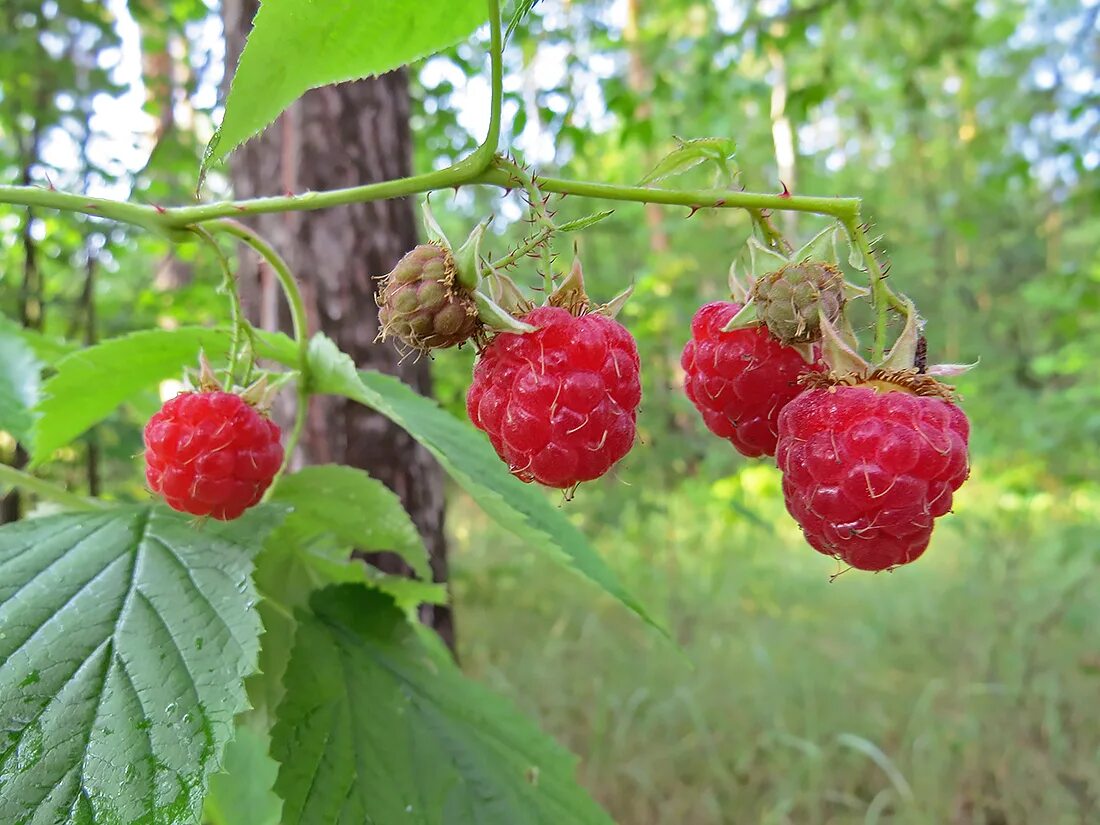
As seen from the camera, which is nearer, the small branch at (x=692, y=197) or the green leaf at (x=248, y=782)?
the small branch at (x=692, y=197)

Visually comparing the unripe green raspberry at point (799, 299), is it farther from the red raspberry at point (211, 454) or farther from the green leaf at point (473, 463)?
the red raspberry at point (211, 454)

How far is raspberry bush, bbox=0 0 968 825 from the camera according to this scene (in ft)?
2.76

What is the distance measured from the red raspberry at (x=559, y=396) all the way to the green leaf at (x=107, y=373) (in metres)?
0.62

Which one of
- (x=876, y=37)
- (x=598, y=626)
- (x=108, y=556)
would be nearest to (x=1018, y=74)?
(x=876, y=37)

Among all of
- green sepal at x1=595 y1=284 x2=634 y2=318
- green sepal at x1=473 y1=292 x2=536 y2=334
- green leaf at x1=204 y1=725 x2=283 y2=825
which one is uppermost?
green sepal at x1=595 y1=284 x2=634 y2=318

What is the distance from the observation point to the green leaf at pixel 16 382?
155 cm

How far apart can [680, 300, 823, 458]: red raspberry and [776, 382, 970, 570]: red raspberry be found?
0.29ft

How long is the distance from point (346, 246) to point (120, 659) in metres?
1.66

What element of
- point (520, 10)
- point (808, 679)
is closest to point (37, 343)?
point (520, 10)

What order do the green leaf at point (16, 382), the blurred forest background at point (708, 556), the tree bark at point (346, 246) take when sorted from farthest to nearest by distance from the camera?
the blurred forest background at point (708, 556)
the tree bark at point (346, 246)
the green leaf at point (16, 382)

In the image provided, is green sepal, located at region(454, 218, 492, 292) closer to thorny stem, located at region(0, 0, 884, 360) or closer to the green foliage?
thorny stem, located at region(0, 0, 884, 360)

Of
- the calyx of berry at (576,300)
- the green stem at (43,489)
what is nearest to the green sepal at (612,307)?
the calyx of berry at (576,300)

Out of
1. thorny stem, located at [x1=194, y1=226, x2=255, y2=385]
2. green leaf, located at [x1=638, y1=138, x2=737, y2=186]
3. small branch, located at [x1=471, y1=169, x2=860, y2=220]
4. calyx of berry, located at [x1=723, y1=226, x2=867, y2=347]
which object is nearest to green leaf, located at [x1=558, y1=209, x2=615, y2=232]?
small branch, located at [x1=471, y1=169, x2=860, y2=220]

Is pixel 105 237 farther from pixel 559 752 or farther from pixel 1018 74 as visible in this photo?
pixel 1018 74
